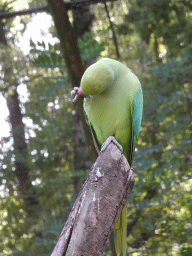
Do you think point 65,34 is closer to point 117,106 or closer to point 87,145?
point 117,106

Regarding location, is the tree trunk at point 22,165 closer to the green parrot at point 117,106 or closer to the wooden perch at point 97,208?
the green parrot at point 117,106

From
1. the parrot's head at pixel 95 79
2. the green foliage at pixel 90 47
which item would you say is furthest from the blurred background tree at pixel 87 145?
the parrot's head at pixel 95 79

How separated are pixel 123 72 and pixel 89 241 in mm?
1164

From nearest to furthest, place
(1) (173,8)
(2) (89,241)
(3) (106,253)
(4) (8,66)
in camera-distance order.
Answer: (2) (89,241) < (1) (173,8) < (3) (106,253) < (4) (8,66)

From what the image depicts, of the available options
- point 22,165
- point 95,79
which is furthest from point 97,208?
point 22,165

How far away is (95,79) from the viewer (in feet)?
5.37

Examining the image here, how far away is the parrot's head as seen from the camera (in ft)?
5.36

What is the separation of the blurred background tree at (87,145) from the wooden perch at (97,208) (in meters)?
1.75

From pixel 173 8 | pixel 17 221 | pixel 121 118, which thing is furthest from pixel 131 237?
pixel 173 8

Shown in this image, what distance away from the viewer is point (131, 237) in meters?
4.47

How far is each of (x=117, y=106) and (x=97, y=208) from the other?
32.2 inches

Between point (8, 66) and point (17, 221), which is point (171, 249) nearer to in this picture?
point (17, 221)

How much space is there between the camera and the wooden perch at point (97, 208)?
1200 millimetres

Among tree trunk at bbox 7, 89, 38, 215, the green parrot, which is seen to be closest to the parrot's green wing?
the green parrot
